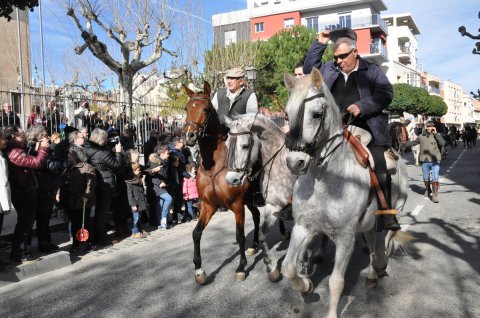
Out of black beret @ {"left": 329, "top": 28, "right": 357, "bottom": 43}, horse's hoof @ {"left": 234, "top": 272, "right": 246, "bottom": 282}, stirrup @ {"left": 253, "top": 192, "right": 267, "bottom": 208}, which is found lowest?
horse's hoof @ {"left": 234, "top": 272, "right": 246, "bottom": 282}

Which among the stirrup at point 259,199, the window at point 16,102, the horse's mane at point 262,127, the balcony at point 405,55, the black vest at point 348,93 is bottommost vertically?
the stirrup at point 259,199

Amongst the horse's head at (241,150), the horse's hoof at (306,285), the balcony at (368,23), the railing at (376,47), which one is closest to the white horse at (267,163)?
the horse's head at (241,150)

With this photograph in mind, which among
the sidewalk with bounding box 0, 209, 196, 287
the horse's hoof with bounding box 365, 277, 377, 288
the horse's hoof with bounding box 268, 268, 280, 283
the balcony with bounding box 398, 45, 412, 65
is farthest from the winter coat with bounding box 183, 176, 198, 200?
the balcony with bounding box 398, 45, 412, 65

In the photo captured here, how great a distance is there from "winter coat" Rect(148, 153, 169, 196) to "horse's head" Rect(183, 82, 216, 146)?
3615 millimetres

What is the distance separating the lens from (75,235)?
22.3ft

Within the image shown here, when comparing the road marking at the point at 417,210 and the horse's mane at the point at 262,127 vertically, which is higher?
the horse's mane at the point at 262,127

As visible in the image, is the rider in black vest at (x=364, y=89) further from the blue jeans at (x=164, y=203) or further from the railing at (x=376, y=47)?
the railing at (x=376, y=47)

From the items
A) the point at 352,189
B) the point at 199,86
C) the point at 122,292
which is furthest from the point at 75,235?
the point at 199,86

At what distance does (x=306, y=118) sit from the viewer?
3.13 metres

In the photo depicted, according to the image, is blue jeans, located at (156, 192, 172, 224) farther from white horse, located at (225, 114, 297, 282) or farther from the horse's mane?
the horse's mane

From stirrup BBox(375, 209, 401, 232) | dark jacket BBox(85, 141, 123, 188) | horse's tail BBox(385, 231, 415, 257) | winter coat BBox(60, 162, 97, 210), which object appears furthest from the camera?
dark jacket BBox(85, 141, 123, 188)

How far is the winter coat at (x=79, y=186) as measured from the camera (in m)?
6.75

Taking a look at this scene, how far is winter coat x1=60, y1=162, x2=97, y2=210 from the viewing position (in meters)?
6.75

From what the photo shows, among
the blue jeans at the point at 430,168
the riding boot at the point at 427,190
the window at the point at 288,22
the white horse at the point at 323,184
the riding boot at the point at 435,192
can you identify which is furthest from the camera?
the window at the point at 288,22
